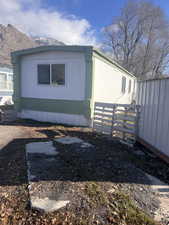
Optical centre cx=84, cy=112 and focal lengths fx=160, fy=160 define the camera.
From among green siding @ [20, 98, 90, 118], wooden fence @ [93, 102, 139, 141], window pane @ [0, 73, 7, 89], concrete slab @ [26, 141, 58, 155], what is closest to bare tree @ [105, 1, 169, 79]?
window pane @ [0, 73, 7, 89]

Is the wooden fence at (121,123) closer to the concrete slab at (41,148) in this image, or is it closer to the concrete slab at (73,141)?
the concrete slab at (73,141)

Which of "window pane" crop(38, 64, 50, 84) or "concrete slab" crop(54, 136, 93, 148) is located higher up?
"window pane" crop(38, 64, 50, 84)

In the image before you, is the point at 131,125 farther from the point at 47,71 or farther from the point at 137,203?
the point at 47,71

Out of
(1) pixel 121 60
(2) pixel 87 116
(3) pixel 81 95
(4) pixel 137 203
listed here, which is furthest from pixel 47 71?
(1) pixel 121 60

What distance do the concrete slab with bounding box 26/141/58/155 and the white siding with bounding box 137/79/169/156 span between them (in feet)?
8.74

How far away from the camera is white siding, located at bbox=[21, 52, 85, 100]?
24.1 feet

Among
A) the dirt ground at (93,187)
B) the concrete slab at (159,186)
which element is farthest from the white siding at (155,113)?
the concrete slab at (159,186)

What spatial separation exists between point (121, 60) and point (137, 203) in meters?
25.4

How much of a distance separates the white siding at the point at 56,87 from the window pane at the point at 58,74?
0.23m

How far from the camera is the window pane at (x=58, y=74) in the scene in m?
7.66

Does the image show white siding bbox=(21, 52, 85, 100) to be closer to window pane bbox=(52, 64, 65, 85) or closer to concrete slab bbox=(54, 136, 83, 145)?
window pane bbox=(52, 64, 65, 85)

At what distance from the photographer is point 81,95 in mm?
7434

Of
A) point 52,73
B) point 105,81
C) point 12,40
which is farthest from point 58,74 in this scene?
point 12,40

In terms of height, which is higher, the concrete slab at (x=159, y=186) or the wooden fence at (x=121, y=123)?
the wooden fence at (x=121, y=123)
